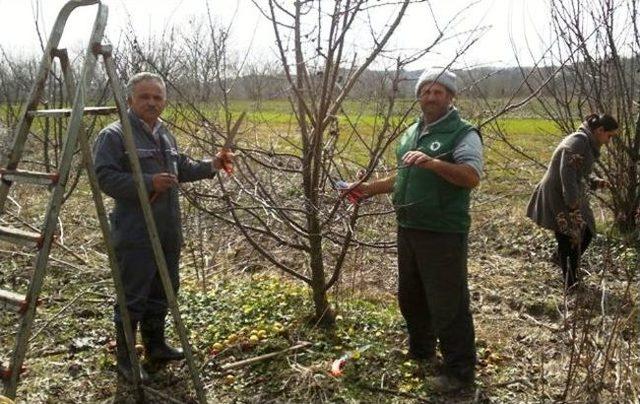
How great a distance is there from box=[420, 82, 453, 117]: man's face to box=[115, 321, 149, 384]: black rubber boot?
6.95 ft

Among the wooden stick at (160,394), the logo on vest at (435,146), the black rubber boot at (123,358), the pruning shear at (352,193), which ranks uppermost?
the logo on vest at (435,146)

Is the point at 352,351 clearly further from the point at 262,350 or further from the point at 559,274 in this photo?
the point at 559,274

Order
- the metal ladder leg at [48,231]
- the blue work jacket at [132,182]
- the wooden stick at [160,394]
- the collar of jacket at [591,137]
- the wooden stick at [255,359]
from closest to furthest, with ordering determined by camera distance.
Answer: the metal ladder leg at [48,231] → the blue work jacket at [132,182] → the wooden stick at [160,394] → the wooden stick at [255,359] → the collar of jacket at [591,137]

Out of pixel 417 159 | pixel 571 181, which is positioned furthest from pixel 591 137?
pixel 417 159

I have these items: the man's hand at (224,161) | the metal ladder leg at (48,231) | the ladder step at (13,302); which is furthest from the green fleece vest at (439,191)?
the ladder step at (13,302)

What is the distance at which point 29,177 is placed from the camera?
2.90 meters

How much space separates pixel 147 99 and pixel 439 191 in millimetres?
1723

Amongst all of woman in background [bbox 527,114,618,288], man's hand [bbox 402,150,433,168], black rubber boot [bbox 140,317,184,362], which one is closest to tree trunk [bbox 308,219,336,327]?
man's hand [bbox 402,150,433,168]

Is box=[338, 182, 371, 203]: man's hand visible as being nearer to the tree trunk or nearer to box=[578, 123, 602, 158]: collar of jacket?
the tree trunk

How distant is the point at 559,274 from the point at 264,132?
9640 mm

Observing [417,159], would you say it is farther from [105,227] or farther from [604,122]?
[604,122]

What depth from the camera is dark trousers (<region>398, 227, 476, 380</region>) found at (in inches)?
132

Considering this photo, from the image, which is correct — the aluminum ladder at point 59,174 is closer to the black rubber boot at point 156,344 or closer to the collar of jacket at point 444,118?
the black rubber boot at point 156,344

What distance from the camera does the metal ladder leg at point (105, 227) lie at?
3025 mm
